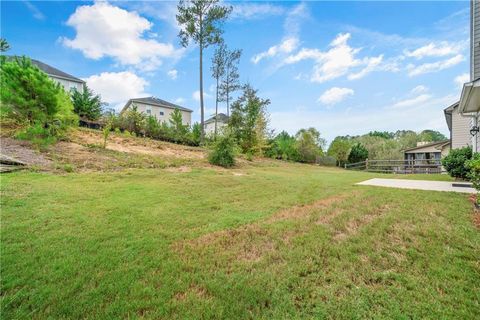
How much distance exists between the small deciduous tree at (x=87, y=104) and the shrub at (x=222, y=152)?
13.4 m

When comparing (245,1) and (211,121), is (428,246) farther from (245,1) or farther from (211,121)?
(211,121)

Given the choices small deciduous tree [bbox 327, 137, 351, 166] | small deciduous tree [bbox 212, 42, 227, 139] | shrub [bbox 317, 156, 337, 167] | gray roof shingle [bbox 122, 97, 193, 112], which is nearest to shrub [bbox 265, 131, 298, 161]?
shrub [bbox 317, 156, 337, 167]

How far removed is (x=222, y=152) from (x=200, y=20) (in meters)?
12.6

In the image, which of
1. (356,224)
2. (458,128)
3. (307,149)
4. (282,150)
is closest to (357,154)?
(307,149)

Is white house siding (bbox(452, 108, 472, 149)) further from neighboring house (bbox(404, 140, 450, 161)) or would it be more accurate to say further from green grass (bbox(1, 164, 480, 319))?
green grass (bbox(1, 164, 480, 319))

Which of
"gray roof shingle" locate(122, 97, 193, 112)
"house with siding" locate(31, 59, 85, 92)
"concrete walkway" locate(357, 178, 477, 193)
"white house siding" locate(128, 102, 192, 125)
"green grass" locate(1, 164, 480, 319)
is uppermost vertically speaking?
"house with siding" locate(31, 59, 85, 92)

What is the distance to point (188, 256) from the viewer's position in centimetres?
257

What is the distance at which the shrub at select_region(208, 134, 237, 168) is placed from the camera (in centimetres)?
1159

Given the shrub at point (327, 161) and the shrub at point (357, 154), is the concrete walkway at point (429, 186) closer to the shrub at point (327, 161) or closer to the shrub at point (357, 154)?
the shrub at point (357, 154)

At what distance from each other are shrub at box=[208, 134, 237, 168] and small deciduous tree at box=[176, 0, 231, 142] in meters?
7.26

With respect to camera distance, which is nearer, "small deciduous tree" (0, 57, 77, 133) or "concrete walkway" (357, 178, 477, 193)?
"concrete walkway" (357, 178, 477, 193)

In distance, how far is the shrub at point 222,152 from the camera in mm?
11594

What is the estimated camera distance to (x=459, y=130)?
11062 millimetres

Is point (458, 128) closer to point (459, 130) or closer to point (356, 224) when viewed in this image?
point (459, 130)
